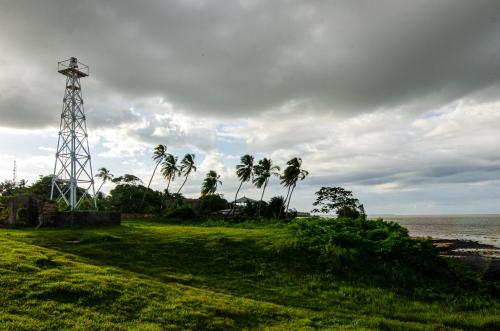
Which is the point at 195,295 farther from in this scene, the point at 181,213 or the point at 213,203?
the point at 213,203

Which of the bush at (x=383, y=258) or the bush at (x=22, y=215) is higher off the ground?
the bush at (x=22, y=215)

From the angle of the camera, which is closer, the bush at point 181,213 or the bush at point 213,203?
the bush at point 181,213

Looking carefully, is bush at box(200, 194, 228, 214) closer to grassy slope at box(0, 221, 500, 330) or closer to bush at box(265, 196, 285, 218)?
bush at box(265, 196, 285, 218)

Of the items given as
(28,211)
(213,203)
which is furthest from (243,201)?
(28,211)

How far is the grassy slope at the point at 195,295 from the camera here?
10523 mm

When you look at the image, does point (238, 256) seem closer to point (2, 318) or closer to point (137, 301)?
point (137, 301)

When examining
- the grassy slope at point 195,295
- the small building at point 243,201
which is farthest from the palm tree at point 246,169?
the grassy slope at point 195,295

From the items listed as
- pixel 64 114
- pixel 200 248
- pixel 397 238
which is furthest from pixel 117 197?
pixel 397 238

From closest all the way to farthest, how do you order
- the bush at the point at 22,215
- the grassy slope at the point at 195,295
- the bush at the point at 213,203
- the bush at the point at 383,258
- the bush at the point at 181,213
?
the grassy slope at the point at 195,295
the bush at the point at 383,258
the bush at the point at 22,215
the bush at the point at 181,213
the bush at the point at 213,203

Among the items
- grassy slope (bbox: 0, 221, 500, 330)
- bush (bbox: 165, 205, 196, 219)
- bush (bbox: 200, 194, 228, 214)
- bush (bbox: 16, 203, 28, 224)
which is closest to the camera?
grassy slope (bbox: 0, 221, 500, 330)

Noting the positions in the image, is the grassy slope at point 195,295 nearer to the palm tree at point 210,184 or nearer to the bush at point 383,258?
the bush at point 383,258

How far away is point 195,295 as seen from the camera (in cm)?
1294

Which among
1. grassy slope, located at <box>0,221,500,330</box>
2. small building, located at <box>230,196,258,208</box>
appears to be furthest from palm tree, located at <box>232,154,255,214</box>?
grassy slope, located at <box>0,221,500,330</box>

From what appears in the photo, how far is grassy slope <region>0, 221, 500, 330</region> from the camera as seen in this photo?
1052cm
